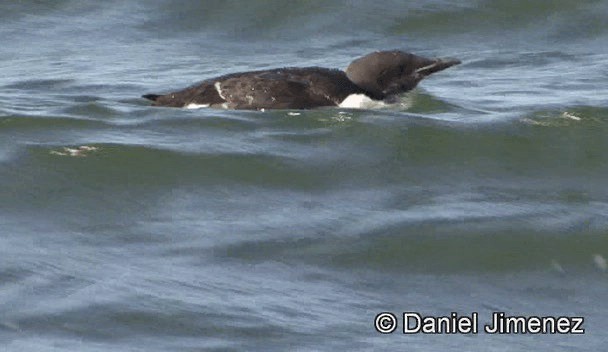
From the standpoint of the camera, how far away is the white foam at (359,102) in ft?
43.7

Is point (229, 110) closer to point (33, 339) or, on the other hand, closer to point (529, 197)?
point (529, 197)

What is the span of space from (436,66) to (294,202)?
3.43 meters

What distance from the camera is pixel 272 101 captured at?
1312 cm

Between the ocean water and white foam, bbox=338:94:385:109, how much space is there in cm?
20

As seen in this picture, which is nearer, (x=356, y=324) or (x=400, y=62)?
(x=356, y=324)

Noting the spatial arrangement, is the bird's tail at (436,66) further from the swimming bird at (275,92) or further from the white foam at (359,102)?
the white foam at (359,102)

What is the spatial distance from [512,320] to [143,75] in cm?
661

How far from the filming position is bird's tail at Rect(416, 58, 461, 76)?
14070 mm

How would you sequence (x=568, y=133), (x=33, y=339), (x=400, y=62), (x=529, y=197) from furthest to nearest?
1. (x=400, y=62)
2. (x=568, y=133)
3. (x=529, y=197)
4. (x=33, y=339)

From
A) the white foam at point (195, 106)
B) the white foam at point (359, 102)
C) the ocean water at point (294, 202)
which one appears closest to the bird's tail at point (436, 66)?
the ocean water at point (294, 202)

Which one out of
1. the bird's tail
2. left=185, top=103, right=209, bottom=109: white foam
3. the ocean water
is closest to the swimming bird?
left=185, top=103, right=209, bottom=109: white foam

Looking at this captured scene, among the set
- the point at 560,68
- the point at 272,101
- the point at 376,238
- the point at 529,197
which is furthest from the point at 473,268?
the point at 560,68

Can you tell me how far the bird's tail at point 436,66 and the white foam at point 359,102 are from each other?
0.64 metres

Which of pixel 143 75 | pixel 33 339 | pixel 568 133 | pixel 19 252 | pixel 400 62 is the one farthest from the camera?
pixel 143 75
